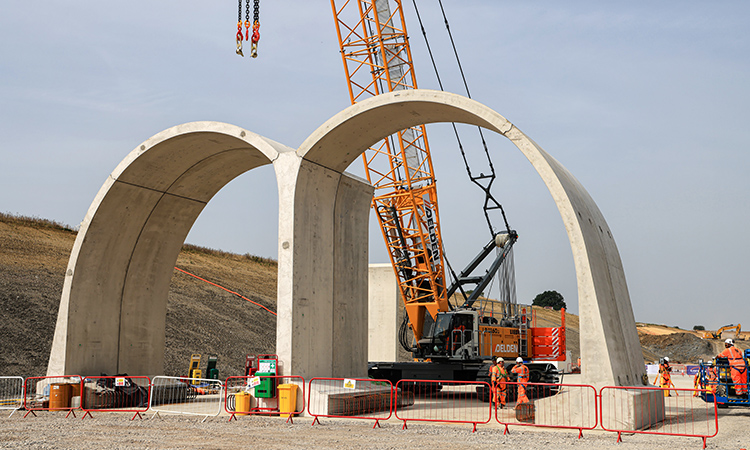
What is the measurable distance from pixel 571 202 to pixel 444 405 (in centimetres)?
674

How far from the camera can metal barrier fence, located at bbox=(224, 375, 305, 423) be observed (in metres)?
12.9

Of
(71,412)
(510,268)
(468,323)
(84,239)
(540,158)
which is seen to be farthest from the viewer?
(510,268)

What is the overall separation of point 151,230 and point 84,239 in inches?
72.7

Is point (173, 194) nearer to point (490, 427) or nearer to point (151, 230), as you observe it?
point (151, 230)

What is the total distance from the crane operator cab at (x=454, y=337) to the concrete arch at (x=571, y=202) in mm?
5806

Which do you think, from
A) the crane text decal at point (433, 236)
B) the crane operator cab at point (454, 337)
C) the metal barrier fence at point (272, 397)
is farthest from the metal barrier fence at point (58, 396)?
the crane text decal at point (433, 236)

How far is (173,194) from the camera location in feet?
55.9

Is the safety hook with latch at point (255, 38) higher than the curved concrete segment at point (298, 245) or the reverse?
higher

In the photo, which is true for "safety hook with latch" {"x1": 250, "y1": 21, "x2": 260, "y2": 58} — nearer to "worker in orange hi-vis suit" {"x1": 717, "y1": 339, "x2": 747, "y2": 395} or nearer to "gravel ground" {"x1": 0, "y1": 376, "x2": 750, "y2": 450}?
"gravel ground" {"x1": 0, "y1": 376, "x2": 750, "y2": 450}

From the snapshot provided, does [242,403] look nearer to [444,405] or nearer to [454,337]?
[444,405]

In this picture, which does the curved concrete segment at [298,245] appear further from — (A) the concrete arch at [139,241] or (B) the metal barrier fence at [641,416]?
(B) the metal barrier fence at [641,416]

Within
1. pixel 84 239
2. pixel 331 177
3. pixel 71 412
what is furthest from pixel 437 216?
pixel 71 412

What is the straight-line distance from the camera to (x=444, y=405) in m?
15.9

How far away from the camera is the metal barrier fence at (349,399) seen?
500 inches
